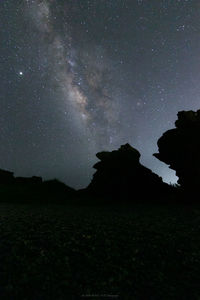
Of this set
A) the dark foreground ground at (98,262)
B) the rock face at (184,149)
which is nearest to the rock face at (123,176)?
the rock face at (184,149)

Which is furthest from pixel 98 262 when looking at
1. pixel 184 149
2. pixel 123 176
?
pixel 123 176

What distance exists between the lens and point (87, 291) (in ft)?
27.1

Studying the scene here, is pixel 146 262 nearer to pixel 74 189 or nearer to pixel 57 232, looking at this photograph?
pixel 57 232

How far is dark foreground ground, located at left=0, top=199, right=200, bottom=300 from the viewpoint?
841 centimetres

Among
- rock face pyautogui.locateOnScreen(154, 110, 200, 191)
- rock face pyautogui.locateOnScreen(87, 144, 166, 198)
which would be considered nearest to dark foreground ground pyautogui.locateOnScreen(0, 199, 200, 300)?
rock face pyautogui.locateOnScreen(154, 110, 200, 191)

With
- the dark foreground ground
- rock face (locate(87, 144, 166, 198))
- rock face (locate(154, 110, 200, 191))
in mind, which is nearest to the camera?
the dark foreground ground

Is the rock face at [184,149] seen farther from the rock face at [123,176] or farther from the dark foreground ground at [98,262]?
the dark foreground ground at [98,262]

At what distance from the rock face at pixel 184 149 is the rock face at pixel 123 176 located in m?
5.70

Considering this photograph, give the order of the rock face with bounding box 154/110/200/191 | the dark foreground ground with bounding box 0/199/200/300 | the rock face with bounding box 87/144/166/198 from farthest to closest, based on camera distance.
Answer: the rock face with bounding box 87/144/166/198 < the rock face with bounding box 154/110/200/191 < the dark foreground ground with bounding box 0/199/200/300

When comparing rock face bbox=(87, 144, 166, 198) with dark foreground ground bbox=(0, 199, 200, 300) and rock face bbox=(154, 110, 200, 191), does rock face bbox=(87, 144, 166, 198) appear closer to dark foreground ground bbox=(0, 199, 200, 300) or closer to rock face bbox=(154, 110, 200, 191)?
rock face bbox=(154, 110, 200, 191)

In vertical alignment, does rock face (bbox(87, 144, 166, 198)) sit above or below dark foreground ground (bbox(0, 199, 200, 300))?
above

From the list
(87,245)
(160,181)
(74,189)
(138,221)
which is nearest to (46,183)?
(74,189)

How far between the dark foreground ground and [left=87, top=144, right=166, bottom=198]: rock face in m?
21.9

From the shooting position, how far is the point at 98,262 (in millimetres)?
10625
